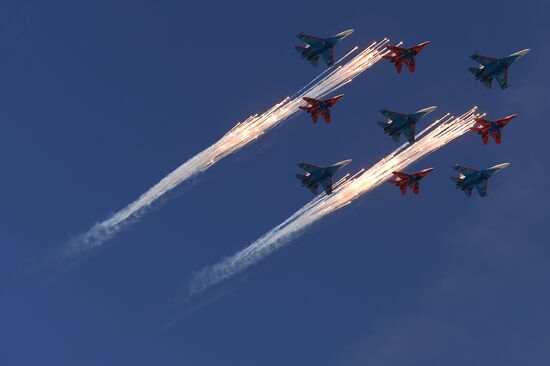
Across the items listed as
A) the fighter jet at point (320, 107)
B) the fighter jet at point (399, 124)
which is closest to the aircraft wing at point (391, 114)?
the fighter jet at point (399, 124)

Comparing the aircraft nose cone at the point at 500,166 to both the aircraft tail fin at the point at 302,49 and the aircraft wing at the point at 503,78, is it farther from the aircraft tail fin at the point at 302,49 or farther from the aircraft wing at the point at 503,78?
the aircraft tail fin at the point at 302,49

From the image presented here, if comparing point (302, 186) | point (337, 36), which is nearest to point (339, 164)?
point (302, 186)

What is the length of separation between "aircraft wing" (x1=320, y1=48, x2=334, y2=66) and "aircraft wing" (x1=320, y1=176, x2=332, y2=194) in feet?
64.0

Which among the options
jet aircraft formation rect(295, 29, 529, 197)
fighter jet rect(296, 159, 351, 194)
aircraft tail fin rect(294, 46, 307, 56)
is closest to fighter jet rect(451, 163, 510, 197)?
jet aircraft formation rect(295, 29, 529, 197)

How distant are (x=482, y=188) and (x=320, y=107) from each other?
31.6 metres

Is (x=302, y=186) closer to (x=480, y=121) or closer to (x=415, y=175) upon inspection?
(x=415, y=175)

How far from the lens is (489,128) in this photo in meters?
195

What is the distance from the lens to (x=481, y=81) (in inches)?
7579

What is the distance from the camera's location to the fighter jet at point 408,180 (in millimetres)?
194250

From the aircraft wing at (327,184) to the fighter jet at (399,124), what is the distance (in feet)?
41.6

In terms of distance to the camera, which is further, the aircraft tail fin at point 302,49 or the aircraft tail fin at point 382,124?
the aircraft tail fin at point 382,124

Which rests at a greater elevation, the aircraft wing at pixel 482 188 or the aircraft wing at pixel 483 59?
the aircraft wing at pixel 483 59

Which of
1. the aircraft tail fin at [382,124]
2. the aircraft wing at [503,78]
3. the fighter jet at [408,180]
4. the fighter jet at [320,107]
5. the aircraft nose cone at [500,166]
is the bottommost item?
the aircraft nose cone at [500,166]

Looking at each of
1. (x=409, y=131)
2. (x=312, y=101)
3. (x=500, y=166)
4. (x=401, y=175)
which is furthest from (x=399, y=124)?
(x=500, y=166)
